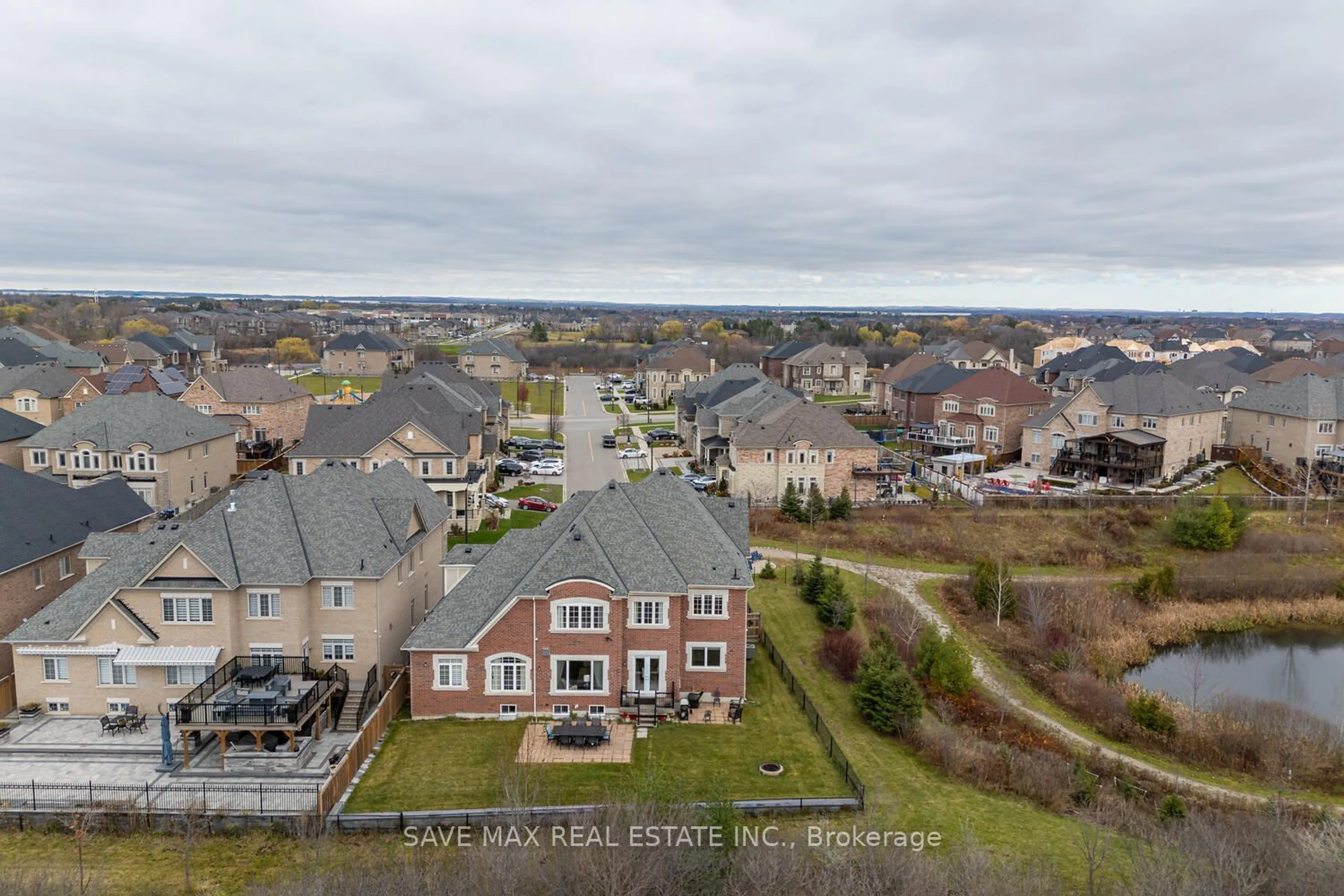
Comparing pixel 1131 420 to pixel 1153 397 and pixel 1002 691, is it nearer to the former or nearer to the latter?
pixel 1153 397

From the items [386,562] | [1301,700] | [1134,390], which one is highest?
[1134,390]

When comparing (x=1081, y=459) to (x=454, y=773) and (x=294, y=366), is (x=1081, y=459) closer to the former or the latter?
(x=454, y=773)

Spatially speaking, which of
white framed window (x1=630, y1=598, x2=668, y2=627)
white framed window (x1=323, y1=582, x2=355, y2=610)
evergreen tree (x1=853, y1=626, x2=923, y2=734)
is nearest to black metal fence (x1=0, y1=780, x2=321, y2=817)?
white framed window (x1=323, y1=582, x2=355, y2=610)

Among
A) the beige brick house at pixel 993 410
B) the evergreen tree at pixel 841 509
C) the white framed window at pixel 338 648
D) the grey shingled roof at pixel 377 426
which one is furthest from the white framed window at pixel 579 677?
the beige brick house at pixel 993 410

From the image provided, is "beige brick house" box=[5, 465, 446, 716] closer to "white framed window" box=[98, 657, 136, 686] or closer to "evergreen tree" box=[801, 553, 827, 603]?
"white framed window" box=[98, 657, 136, 686]

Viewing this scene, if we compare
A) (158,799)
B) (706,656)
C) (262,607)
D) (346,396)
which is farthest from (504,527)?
(346,396)

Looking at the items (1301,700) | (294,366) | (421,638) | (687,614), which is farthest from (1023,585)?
(294,366)
